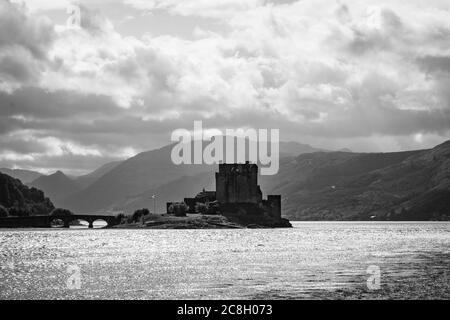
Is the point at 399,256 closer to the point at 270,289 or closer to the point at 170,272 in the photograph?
the point at 170,272

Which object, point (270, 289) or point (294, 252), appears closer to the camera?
point (270, 289)

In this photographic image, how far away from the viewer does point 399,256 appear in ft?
511

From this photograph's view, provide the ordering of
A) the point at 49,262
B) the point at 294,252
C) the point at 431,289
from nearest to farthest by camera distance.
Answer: the point at 431,289, the point at 49,262, the point at 294,252

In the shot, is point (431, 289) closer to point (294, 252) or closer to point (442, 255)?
point (442, 255)

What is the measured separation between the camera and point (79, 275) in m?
118

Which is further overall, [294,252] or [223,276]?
[294,252]

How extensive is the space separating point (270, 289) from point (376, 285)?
513 inches

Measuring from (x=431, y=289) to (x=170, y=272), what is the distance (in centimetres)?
4212
